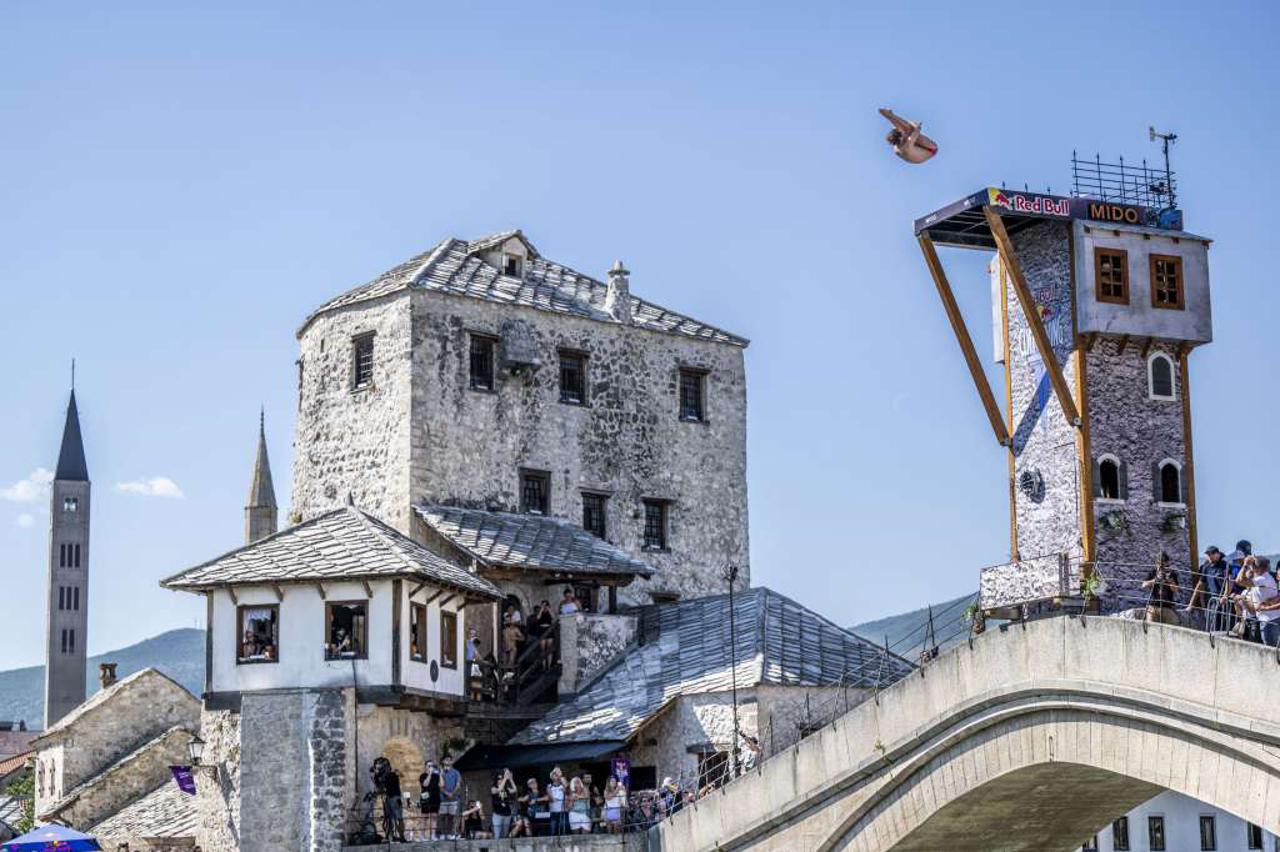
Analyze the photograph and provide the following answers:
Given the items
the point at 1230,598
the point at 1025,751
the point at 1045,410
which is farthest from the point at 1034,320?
the point at 1230,598

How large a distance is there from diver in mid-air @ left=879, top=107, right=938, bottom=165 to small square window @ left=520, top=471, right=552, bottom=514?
1668 centimetres

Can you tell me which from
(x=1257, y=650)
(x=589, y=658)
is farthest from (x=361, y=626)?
(x=1257, y=650)

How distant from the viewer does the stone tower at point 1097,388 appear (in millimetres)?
34719

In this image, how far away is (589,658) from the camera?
44188 millimetres

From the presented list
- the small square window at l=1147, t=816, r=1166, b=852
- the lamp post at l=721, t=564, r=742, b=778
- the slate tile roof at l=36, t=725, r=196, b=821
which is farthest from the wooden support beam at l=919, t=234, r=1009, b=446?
the small square window at l=1147, t=816, r=1166, b=852

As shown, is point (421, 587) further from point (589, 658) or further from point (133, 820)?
point (133, 820)

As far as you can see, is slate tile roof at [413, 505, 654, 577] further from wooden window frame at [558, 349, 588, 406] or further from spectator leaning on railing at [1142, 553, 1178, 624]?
spectator leaning on railing at [1142, 553, 1178, 624]

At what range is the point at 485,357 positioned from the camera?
48.6 meters

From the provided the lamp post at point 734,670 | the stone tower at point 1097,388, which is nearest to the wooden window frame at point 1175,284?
the stone tower at point 1097,388

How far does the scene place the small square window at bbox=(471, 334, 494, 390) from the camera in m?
48.3

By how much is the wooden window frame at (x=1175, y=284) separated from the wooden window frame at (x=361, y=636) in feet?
51.5

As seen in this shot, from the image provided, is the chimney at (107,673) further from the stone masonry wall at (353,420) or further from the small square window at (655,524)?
the small square window at (655,524)

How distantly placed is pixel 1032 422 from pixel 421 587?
12409 mm

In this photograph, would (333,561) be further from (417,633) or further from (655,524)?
Result: (655,524)
